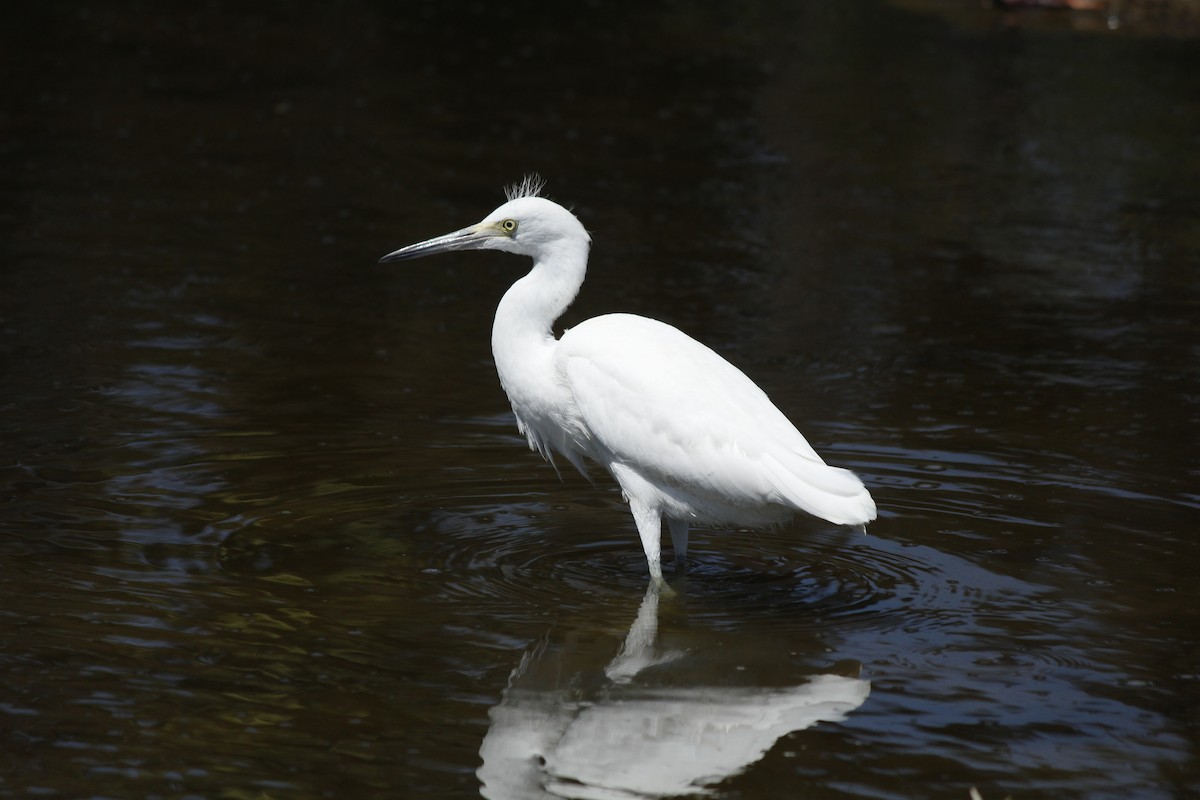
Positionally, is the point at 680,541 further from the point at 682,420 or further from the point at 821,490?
the point at 821,490

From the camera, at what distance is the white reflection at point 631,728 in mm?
4684

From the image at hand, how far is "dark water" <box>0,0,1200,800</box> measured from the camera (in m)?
4.99

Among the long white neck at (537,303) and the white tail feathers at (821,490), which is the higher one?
the long white neck at (537,303)

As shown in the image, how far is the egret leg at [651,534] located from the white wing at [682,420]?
0.48 ft

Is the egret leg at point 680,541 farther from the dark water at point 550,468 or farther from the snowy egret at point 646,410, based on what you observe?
the dark water at point 550,468

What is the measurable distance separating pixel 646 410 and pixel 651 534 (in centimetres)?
50

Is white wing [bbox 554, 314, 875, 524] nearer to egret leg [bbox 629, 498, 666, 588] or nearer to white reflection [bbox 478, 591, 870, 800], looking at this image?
egret leg [bbox 629, 498, 666, 588]

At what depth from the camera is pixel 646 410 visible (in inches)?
243

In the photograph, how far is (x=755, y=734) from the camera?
5082mm

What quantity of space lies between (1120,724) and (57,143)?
11728mm

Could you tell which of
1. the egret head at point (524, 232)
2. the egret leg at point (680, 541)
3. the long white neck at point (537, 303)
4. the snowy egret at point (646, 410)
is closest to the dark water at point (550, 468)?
the egret leg at point (680, 541)

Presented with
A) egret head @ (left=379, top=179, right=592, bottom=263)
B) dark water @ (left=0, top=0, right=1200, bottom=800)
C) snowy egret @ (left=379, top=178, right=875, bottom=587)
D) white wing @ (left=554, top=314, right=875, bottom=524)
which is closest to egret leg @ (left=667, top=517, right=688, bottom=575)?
snowy egret @ (left=379, top=178, right=875, bottom=587)

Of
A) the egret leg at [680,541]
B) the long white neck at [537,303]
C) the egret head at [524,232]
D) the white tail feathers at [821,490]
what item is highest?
the egret head at [524,232]

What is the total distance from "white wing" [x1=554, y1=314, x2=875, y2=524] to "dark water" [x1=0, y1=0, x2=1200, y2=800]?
1.70 ft
